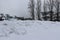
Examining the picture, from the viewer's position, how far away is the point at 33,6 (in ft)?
17.3

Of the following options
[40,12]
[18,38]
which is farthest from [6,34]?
[40,12]

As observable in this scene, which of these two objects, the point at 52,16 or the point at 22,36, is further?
the point at 52,16

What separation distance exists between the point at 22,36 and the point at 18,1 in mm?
4527

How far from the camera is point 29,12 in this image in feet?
17.9

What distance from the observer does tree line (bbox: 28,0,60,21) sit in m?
5.18

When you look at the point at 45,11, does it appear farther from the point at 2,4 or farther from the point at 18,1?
the point at 2,4

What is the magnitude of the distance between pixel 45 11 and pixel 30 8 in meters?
0.66

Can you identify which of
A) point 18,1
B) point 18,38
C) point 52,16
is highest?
point 18,1

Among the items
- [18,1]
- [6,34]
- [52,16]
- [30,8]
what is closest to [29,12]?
[30,8]

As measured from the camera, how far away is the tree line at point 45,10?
17.0ft

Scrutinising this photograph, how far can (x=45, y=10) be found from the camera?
211 inches

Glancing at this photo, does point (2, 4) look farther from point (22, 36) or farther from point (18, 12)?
point (22, 36)

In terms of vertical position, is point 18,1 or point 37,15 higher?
point 18,1

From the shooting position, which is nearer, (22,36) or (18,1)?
(22,36)
